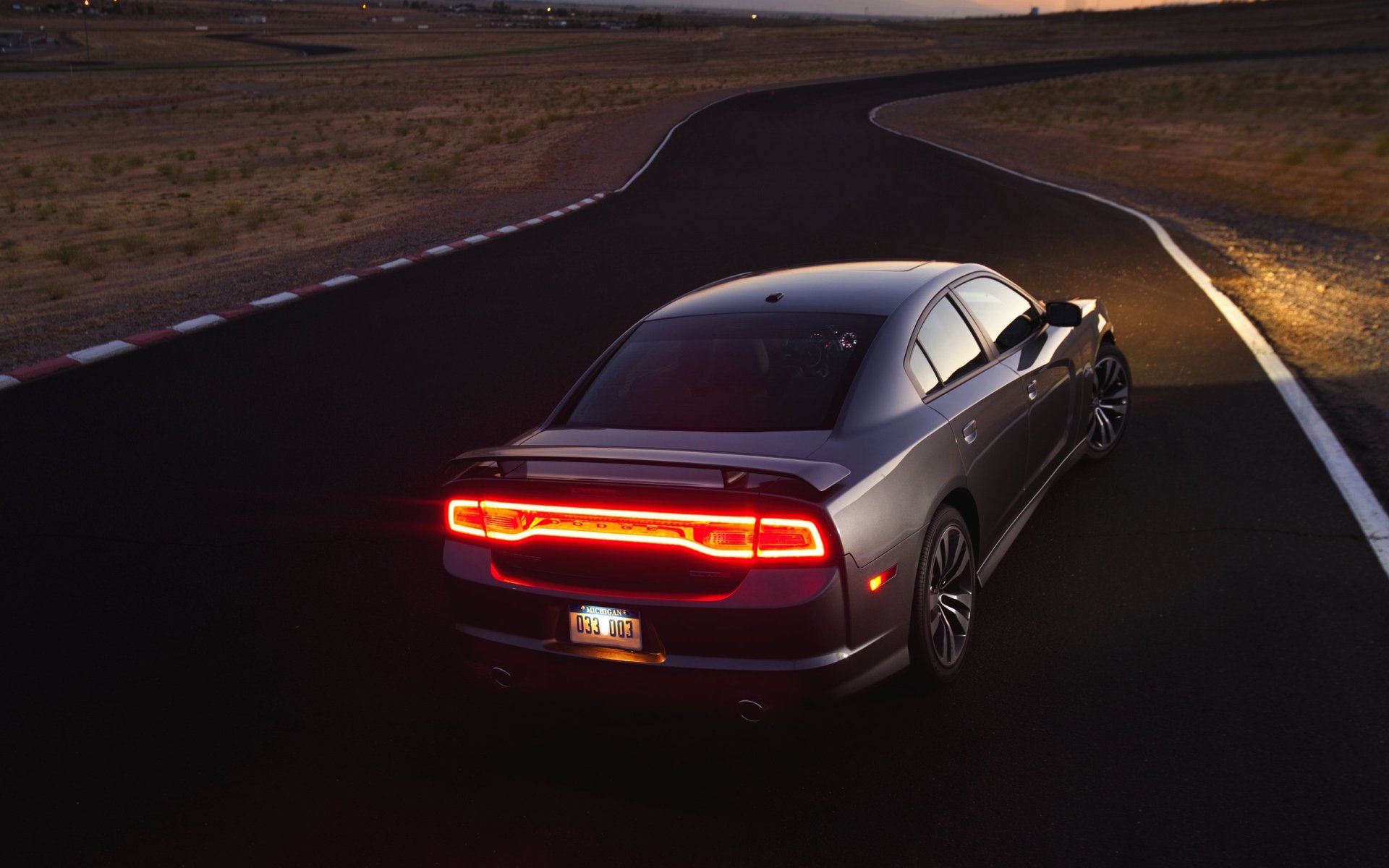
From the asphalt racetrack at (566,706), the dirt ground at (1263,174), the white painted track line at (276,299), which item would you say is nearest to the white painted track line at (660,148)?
the dirt ground at (1263,174)

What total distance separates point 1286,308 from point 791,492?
9.12m

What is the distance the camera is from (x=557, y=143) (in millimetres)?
34875

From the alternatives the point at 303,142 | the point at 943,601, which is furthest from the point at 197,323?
the point at 303,142

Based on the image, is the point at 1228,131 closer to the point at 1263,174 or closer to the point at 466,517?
the point at 1263,174

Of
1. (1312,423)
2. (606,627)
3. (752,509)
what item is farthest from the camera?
(1312,423)

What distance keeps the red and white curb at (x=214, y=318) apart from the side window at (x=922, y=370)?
815cm

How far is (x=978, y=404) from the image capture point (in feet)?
16.1

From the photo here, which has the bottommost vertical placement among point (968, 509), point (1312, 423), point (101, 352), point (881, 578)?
point (101, 352)

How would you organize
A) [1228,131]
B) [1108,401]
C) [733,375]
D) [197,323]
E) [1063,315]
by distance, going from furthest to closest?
[1228,131]
[197,323]
[1108,401]
[1063,315]
[733,375]

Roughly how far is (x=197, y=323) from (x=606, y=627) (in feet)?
32.1

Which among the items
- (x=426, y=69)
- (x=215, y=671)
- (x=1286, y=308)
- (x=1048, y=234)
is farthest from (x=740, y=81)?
(x=215, y=671)

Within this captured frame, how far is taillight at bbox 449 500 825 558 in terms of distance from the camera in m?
3.73

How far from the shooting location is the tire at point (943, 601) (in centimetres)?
421

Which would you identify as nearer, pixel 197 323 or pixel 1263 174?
pixel 197 323
